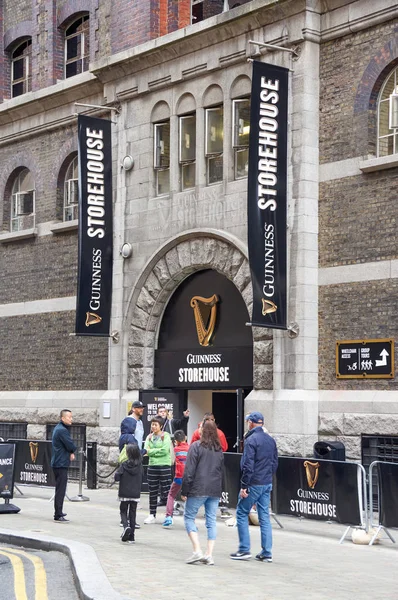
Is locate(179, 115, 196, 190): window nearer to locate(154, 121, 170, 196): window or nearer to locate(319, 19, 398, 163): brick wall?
locate(154, 121, 170, 196): window

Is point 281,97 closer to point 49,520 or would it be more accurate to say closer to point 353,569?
point 49,520

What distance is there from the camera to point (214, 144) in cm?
2341

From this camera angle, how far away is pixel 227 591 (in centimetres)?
1157

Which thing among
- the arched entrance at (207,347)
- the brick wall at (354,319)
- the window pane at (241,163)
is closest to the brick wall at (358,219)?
the brick wall at (354,319)

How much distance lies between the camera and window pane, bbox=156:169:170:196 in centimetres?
2461

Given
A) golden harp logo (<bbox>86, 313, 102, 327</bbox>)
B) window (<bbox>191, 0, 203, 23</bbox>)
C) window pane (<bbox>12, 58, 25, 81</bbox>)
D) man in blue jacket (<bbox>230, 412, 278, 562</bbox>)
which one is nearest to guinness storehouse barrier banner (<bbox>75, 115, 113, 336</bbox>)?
golden harp logo (<bbox>86, 313, 102, 327</bbox>)

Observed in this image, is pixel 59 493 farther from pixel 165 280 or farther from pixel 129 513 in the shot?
pixel 165 280

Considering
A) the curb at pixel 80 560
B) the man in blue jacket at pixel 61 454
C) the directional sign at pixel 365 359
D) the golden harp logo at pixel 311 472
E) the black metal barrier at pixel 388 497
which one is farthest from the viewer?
the directional sign at pixel 365 359

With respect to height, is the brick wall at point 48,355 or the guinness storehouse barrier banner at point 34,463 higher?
the brick wall at point 48,355

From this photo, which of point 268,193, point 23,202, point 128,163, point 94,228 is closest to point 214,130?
point 128,163

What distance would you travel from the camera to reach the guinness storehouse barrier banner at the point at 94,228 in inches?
978

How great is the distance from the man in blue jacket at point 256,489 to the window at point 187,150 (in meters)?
10.6

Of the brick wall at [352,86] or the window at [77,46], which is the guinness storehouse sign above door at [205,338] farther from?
the window at [77,46]

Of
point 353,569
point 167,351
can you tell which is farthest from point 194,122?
point 353,569
